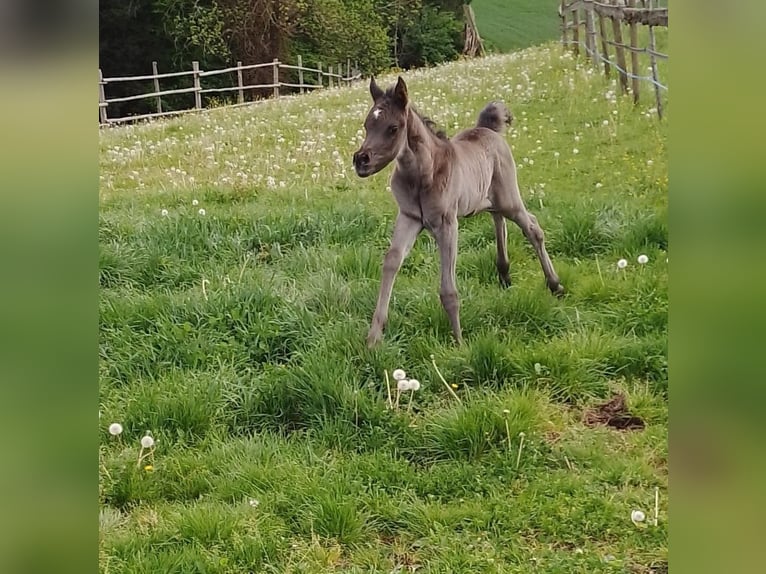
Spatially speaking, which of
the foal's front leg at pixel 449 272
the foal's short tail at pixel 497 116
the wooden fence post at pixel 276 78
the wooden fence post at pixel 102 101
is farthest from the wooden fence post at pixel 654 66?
the wooden fence post at pixel 102 101

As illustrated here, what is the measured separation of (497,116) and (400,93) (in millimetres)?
327

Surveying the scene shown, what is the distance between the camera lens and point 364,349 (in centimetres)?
250

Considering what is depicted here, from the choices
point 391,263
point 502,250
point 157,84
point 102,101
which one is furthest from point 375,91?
point 102,101

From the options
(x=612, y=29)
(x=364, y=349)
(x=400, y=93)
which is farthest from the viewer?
(x=612, y=29)

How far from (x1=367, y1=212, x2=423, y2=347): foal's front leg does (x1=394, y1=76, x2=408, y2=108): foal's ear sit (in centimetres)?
33

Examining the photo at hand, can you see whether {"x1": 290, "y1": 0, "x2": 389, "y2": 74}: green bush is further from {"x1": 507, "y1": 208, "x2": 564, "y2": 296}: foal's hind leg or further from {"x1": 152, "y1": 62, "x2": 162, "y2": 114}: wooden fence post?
{"x1": 507, "y1": 208, "x2": 564, "y2": 296}: foal's hind leg

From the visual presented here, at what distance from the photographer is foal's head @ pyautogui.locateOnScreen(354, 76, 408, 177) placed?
2.39 meters

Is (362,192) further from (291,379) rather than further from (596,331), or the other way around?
(596,331)

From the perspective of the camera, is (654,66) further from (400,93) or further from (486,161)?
(400,93)

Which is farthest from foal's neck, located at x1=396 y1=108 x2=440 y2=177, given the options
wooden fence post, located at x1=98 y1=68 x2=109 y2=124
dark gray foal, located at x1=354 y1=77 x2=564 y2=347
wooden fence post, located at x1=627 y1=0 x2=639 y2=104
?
wooden fence post, located at x1=98 y1=68 x2=109 y2=124

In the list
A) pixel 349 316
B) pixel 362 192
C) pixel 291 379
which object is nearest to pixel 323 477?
pixel 291 379

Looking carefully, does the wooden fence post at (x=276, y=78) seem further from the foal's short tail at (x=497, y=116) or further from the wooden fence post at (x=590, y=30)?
the wooden fence post at (x=590, y=30)

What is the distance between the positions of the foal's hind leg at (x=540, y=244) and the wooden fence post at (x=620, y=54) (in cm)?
46

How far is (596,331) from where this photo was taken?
245 centimetres
